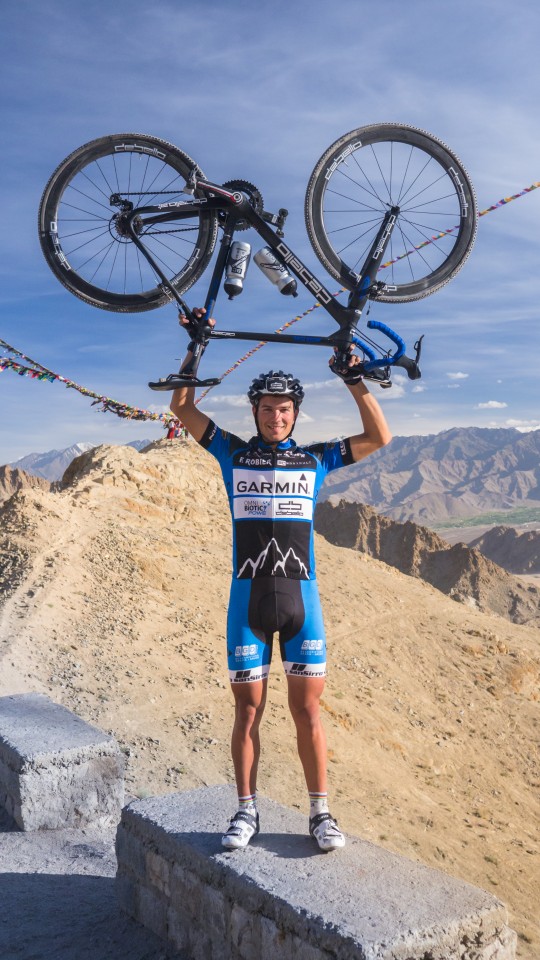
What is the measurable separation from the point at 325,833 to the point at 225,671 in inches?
380

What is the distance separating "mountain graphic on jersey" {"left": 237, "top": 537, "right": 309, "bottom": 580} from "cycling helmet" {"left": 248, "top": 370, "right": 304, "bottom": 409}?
952 mm

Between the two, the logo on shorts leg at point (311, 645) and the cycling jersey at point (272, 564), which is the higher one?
the cycling jersey at point (272, 564)

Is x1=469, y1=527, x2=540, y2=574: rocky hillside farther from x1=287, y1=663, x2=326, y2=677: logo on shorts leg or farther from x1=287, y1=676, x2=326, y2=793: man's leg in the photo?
x1=287, y1=663, x2=326, y2=677: logo on shorts leg

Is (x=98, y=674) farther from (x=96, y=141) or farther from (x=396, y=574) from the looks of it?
(x=396, y=574)

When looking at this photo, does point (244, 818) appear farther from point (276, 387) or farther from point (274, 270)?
point (274, 270)

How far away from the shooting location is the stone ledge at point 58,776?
625cm

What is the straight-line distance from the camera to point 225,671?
45.4 ft

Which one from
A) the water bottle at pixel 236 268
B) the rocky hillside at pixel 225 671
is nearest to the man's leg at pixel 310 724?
the water bottle at pixel 236 268

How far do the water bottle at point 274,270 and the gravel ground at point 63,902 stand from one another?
4553 millimetres

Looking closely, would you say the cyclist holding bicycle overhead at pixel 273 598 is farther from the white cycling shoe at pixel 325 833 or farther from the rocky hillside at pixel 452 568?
the rocky hillside at pixel 452 568

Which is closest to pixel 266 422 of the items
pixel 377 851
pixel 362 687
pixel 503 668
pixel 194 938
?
pixel 377 851

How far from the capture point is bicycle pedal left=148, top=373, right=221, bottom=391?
5082 millimetres

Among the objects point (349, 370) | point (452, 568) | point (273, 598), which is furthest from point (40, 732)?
point (452, 568)

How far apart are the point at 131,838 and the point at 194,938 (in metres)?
0.78
